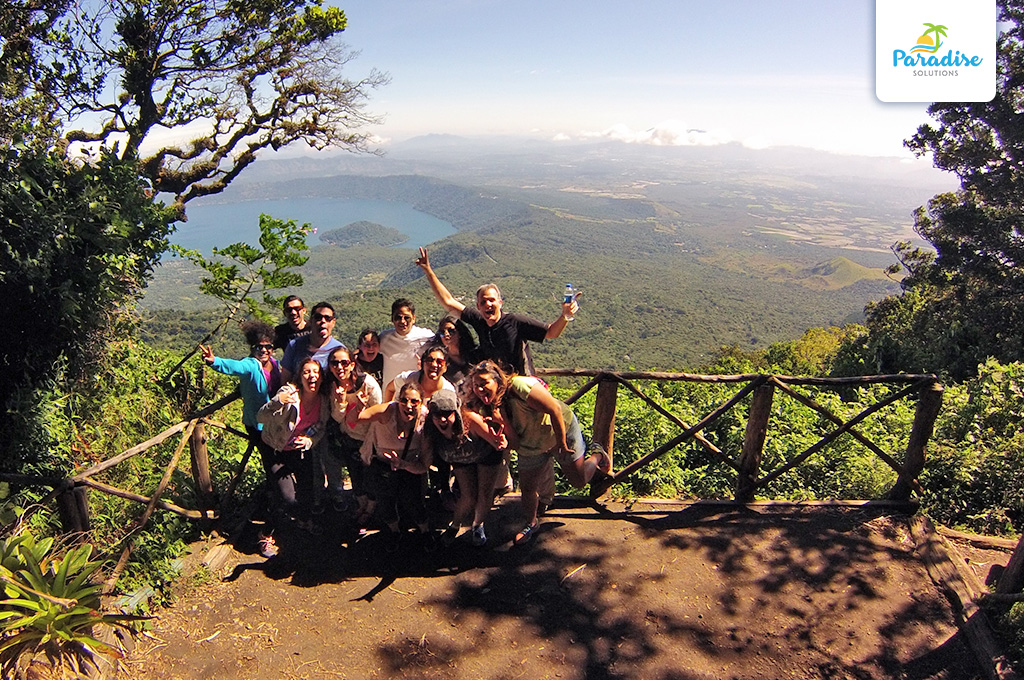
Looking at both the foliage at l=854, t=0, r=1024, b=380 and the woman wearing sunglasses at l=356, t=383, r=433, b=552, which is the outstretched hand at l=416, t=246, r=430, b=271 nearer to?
the woman wearing sunglasses at l=356, t=383, r=433, b=552

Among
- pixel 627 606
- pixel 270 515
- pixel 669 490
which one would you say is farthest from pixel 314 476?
pixel 669 490

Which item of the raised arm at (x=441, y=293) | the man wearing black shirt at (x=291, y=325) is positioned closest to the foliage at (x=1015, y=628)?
the raised arm at (x=441, y=293)

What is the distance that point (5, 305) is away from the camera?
3549 mm

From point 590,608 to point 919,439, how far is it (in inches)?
115

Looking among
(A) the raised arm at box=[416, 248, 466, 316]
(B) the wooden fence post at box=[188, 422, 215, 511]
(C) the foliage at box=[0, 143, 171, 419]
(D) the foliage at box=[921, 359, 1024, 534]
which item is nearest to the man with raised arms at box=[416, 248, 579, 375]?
(A) the raised arm at box=[416, 248, 466, 316]

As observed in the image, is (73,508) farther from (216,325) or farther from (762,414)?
(216,325)

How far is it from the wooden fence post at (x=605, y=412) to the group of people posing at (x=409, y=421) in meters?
0.20

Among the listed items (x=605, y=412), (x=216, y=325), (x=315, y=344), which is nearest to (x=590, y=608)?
(x=605, y=412)

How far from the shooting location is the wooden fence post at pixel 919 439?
423 cm

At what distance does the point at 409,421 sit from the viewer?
363 centimetres

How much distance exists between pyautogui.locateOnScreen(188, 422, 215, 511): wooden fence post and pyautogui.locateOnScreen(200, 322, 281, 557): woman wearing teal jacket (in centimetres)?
34

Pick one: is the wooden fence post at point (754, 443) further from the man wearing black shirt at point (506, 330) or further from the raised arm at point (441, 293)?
the raised arm at point (441, 293)

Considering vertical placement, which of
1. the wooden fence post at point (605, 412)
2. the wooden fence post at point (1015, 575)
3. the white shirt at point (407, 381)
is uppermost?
the white shirt at point (407, 381)

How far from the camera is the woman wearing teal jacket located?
3.96 meters
